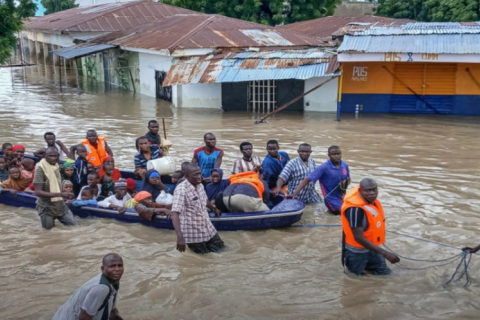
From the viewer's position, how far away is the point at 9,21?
14.0 metres

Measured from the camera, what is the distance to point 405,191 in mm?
10250

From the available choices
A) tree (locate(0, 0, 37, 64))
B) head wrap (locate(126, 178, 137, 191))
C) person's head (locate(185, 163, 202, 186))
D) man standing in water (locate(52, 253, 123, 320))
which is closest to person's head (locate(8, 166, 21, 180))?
head wrap (locate(126, 178, 137, 191))

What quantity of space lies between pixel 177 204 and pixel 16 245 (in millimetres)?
3077

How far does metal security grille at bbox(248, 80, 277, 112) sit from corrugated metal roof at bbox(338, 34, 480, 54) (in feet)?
11.6

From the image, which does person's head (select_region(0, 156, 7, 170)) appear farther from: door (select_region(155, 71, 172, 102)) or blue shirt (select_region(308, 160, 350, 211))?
door (select_region(155, 71, 172, 102))

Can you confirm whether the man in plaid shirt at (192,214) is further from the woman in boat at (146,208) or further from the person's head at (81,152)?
the person's head at (81,152)

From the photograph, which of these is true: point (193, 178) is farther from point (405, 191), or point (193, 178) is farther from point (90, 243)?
point (405, 191)

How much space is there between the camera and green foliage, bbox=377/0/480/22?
2483 cm

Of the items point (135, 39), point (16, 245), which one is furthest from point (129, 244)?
point (135, 39)

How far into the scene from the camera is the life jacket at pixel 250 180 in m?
7.95

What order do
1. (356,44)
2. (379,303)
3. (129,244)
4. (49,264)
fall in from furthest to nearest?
1. (356,44)
2. (129,244)
3. (49,264)
4. (379,303)

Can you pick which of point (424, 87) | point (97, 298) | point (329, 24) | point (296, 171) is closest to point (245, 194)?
point (296, 171)

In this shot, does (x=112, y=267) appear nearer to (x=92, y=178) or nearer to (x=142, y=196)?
(x=142, y=196)

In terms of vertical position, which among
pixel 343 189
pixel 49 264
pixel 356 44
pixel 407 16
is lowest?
pixel 49 264
